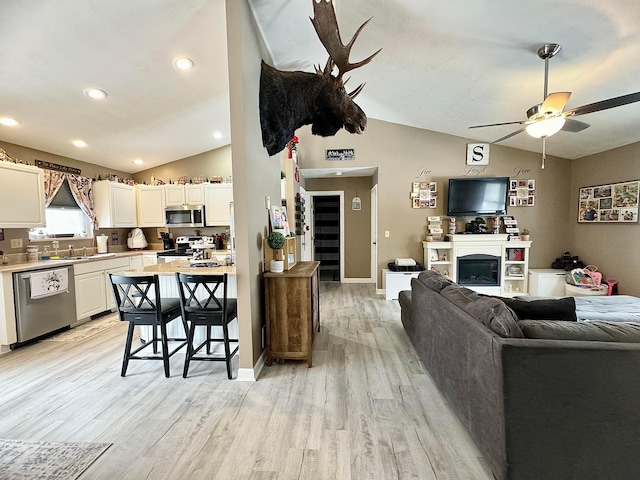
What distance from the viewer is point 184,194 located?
5250mm

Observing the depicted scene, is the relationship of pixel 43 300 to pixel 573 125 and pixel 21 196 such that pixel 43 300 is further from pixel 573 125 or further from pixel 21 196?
pixel 573 125

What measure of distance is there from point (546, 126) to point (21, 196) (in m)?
5.75

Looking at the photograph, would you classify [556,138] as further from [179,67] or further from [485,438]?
[179,67]

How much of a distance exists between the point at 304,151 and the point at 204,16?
3.15 metres

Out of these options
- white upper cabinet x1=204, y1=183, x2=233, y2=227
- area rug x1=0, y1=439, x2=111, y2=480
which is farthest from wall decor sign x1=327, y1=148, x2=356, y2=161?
area rug x1=0, y1=439, x2=111, y2=480

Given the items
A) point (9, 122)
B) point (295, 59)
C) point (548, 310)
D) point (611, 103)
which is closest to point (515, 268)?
point (611, 103)

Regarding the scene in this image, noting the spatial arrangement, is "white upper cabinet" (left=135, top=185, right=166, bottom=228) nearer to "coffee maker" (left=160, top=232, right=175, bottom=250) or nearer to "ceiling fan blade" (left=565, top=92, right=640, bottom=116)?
"coffee maker" (left=160, top=232, right=175, bottom=250)

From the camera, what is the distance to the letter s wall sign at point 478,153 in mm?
5109

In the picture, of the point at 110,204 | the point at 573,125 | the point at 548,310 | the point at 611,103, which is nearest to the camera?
the point at 548,310

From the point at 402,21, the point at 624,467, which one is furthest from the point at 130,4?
the point at 624,467

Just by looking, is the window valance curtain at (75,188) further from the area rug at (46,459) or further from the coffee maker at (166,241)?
the area rug at (46,459)

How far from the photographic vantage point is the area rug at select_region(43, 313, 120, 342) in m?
3.41

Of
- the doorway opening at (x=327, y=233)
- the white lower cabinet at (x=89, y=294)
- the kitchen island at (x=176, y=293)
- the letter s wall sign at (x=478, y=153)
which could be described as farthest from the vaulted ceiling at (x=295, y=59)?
the doorway opening at (x=327, y=233)

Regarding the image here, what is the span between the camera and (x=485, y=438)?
Answer: 1512mm
